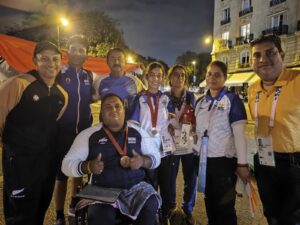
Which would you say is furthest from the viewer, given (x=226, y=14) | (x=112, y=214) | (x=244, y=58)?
(x=226, y=14)

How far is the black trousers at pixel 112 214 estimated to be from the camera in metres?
2.50

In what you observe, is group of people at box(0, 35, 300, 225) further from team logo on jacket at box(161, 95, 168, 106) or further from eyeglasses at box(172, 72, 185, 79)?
eyeglasses at box(172, 72, 185, 79)

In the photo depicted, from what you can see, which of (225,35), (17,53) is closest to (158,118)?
(17,53)

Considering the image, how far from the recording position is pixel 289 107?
2.51m

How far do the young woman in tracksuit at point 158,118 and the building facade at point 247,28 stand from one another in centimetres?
2552

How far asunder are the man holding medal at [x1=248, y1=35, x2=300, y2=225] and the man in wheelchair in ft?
3.72

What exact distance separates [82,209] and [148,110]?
144 centimetres

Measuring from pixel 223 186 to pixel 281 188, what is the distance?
0.61 meters

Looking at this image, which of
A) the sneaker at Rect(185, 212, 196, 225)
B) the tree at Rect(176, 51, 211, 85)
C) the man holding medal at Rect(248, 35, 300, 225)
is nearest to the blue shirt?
the sneaker at Rect(185, 212, 196, 225)

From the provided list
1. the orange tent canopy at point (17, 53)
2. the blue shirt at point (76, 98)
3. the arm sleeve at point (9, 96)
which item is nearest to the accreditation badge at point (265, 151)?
the blue shirt at point (76, 98)

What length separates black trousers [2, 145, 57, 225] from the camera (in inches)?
113

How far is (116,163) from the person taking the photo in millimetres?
2885

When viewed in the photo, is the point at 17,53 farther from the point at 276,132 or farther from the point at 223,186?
the point at 276,132

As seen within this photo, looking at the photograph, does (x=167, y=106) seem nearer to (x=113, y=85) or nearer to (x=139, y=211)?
(x=113, y=85)
